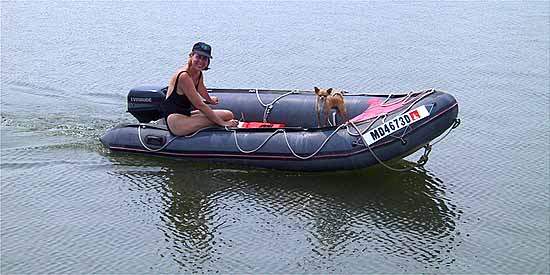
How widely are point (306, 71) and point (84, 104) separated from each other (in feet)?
11.4

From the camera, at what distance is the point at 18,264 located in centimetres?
577

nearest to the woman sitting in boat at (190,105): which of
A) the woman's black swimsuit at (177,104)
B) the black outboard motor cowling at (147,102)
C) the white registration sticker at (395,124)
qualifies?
the woman's black swimsuit at (177,104)

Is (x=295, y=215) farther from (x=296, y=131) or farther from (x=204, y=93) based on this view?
(x=204, y=93)

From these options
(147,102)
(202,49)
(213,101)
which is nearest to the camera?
(202,49)

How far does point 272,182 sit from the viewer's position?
24.2 feet

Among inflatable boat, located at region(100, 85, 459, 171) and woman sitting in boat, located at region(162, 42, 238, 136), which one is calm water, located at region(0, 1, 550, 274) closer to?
inflatable boat, located at region(100, 85, 459, 171)

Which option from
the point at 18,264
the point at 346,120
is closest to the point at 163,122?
the point at 346,120

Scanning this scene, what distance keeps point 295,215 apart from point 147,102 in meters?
2.45

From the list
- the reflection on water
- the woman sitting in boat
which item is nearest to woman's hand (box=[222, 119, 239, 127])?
the woman sitting in boat

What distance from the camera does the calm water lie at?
19.6ft

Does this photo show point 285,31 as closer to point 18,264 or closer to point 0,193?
point 0,193

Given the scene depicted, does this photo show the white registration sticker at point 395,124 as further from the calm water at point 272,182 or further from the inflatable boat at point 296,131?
the calm water at point 272,182

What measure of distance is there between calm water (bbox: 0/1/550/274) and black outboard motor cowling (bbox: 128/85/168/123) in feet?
1.94

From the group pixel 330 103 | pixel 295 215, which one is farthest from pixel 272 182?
pixel 330 103
